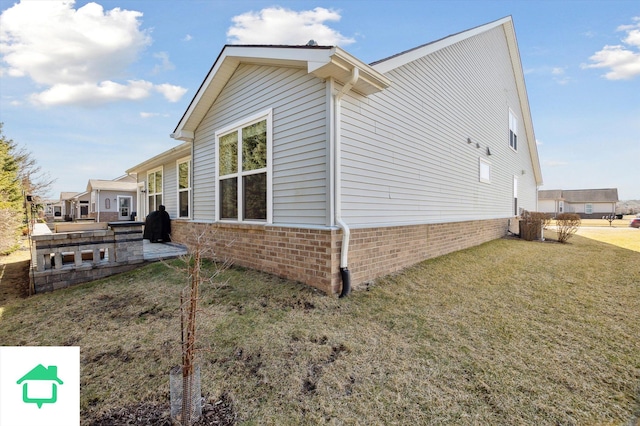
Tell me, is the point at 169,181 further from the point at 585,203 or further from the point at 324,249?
the point at 585,203

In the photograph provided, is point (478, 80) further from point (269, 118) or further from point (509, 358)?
point (509, 358)

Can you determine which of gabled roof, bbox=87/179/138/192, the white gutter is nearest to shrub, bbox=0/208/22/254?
the white gutter

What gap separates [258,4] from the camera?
6.83m

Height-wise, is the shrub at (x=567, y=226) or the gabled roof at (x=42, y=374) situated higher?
the shrub at (x=567, y=226)

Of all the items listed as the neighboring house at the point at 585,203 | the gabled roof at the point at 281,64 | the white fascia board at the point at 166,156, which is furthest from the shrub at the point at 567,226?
the neighboring house at the point at 585,203

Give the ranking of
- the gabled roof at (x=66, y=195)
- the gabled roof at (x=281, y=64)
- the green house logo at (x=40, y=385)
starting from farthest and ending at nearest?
the gabled roof at (x=66, y=195)
the gabled roof at (x=281, y=64)
the green house logo at (x=40, y=385)

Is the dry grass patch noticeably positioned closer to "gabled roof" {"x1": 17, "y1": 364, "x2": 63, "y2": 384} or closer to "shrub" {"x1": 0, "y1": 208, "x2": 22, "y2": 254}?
"gabled roof" {"x1": 17, "y1": 364, "x2": 63, "y2": 384}

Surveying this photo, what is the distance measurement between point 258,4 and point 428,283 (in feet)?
24.1

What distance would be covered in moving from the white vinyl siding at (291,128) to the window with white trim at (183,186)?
12.1 feet

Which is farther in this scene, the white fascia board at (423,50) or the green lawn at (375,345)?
the white fascia board at (423,50)

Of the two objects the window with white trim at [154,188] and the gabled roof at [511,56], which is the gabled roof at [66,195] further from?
the gabled roof at [511,56]

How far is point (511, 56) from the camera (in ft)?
41.2

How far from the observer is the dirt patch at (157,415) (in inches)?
80.8

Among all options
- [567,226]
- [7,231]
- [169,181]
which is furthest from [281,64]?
[567,226]
